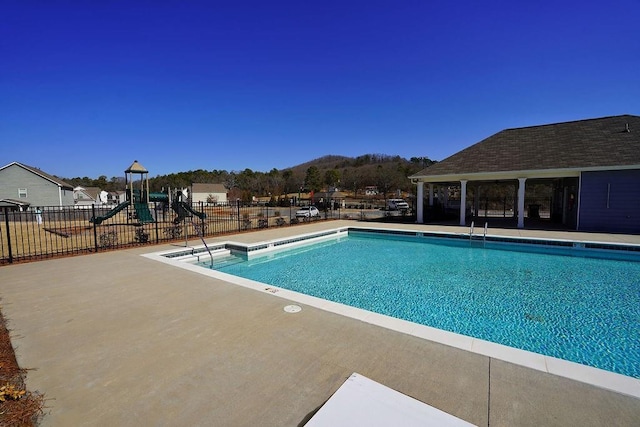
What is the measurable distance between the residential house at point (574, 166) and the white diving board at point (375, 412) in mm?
15388

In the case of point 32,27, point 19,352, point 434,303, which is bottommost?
point 434,303

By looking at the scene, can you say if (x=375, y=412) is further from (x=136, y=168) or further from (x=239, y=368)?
(x=136, y=168)

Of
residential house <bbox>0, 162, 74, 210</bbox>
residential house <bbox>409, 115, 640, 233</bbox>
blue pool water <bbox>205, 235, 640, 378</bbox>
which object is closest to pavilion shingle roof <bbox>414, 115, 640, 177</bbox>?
residential house <bbox>409, 115, 640, 233</bbox>

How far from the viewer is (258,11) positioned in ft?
37.7

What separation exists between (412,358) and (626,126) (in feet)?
62.0

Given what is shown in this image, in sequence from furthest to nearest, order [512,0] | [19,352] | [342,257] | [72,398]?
[342,257]
[512,0]
[19,352]
[72,398]

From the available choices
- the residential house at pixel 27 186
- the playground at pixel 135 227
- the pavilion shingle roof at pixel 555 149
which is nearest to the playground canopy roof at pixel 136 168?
the playground at pixel 135 227

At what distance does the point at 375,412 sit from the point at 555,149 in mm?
18073

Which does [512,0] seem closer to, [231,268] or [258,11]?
[258,11]

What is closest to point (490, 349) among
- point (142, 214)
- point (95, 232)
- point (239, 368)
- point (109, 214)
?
point (239, 368)

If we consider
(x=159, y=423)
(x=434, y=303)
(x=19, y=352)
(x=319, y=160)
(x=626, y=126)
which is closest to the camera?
(x=159, y=423)

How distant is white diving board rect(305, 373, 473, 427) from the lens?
1.89 m

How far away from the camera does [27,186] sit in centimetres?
3006

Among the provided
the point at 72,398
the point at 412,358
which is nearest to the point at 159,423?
the point at 72,398
